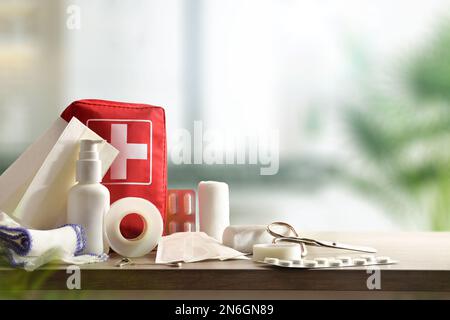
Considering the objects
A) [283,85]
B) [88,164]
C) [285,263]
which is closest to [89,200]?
[88,164]

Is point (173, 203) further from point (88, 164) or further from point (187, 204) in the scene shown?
point (88, 164)

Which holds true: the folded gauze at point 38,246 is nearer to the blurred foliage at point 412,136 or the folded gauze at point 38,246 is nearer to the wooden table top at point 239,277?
the wooden table top at point 239,277

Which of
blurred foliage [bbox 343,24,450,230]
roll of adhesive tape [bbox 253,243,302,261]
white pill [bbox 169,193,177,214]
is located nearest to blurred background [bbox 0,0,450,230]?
blurred foliage [bbox 343,24,450,230]

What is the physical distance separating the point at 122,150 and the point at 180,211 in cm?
14

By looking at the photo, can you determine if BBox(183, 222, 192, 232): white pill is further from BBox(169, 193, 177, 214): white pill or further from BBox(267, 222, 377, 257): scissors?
BBox(267, 222, 377, 257): scissors

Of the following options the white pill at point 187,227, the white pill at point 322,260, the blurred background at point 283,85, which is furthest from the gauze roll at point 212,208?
the blurred background at point 283,85

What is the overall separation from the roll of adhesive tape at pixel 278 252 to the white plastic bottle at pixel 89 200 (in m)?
0.20

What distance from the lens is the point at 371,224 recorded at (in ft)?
9.37

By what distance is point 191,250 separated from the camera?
0.88m

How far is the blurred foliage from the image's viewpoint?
105 inches

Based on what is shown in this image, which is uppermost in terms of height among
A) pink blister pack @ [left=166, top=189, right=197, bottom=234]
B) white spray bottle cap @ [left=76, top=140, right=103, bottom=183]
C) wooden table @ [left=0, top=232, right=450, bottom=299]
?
white spray bottle cap @ [left=76, top=140, right=103, bottom=183]

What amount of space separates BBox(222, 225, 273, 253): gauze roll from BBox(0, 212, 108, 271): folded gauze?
17 centimetres

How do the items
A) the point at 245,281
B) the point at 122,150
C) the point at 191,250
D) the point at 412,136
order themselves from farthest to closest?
the point at 412,136
the point at 122,150
the point at 191,250
the point at 245,281
